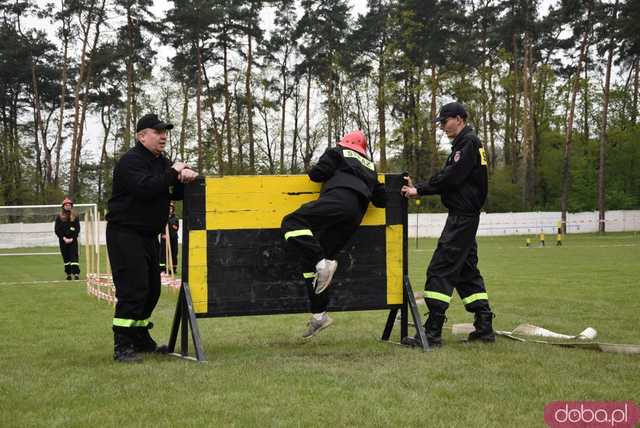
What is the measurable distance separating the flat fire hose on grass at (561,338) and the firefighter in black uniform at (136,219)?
328 cm

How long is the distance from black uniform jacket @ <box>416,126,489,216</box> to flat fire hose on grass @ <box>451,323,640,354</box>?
137 cm

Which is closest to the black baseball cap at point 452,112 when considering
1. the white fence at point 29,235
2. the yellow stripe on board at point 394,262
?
the yellow stripe on board at point 394,262

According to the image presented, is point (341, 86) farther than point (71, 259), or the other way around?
point (341, 86)

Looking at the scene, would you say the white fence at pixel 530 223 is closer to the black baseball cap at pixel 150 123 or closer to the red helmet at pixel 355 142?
the red helmet at pixel 355 142

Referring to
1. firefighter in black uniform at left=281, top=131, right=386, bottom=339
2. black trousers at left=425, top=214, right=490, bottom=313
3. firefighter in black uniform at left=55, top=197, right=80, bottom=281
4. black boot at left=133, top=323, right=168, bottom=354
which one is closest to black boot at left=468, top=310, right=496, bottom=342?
black trousers at left=425, top=214, right=490, bottom=313

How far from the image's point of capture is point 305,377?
5434 mm

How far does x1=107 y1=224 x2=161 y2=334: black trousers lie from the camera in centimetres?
645

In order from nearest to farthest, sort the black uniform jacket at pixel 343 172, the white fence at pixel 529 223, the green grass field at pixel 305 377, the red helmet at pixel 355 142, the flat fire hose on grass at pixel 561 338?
the green grass field at pixel 305 377
the flat fire hose on grass at pixel 561 338
the black uniform jacket at pixel 343 172
the red helmet at pixel 355 142
the white fence at pixel 529 223

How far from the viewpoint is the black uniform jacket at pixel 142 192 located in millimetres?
6367

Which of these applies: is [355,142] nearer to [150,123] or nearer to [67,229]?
[150,123]

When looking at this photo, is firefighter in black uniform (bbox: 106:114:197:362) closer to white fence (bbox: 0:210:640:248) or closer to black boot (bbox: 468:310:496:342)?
black boot (bbox: 468:310:496:342)

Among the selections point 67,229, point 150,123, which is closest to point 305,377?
point 150,123

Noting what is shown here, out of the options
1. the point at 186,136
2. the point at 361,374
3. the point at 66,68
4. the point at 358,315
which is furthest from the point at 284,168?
the point at 361,374

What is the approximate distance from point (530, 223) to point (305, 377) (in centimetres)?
4487
